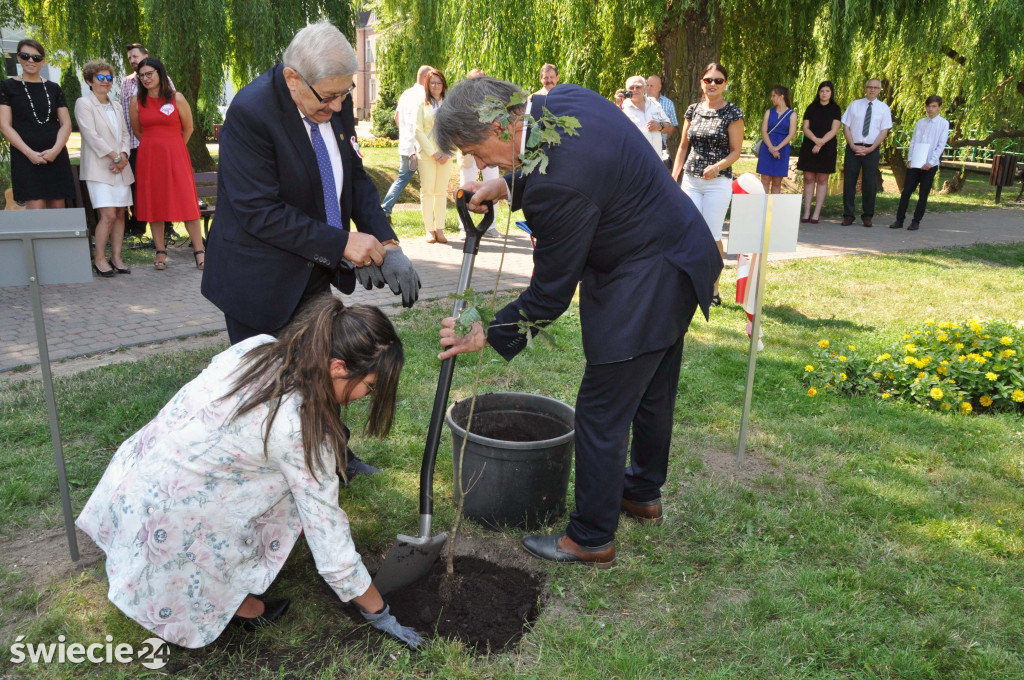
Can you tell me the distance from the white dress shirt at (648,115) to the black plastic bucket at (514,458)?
5.99m

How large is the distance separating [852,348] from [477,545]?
3.63m

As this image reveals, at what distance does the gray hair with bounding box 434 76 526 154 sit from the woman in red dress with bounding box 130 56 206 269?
5.52m

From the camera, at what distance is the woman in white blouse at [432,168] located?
9.16 metres

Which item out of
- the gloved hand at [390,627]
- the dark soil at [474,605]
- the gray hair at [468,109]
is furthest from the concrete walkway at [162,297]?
the gray hair at [468,109]

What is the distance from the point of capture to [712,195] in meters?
6.85

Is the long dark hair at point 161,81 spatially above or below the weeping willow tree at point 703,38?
below

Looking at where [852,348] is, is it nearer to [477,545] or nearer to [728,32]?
[477,545]

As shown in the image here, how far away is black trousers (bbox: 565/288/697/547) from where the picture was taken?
3037mm

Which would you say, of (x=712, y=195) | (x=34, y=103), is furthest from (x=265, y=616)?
(x=34, y=103)

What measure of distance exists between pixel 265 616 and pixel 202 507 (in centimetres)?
62

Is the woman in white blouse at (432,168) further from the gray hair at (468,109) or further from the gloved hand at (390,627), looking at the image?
the gloved hand at (390,627)

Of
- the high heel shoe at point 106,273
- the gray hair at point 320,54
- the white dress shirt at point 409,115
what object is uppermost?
the white dress shirt at point 409,115

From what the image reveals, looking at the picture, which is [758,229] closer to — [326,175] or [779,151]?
[326,175]

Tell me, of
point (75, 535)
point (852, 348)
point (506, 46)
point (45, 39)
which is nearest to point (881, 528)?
point (852, 348)
